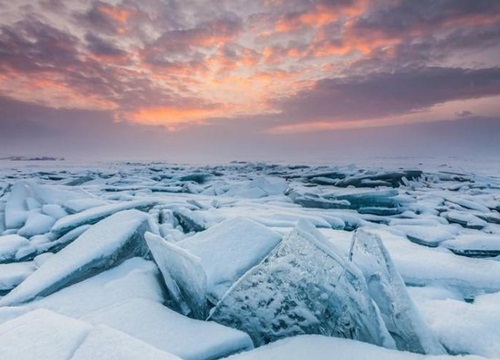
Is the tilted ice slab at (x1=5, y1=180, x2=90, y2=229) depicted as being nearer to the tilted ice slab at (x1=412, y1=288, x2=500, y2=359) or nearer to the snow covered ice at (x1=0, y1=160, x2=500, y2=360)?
the snow covered ice at (x1=0, y1=160, x2=500, y2=360)

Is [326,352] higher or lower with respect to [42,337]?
lower

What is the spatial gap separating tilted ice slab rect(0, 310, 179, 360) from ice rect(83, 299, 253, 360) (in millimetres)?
352

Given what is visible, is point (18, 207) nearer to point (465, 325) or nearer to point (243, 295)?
point (243, 295)

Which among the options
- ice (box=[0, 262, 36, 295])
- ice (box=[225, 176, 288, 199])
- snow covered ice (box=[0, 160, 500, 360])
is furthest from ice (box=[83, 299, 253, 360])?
ice (box=[225, 176, 288, 199])

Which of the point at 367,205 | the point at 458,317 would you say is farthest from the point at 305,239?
the point at 367,205

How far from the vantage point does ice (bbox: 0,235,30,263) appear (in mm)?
2395

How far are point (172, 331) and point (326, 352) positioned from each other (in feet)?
1.82

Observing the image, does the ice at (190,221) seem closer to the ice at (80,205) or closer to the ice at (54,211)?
the ice at (80,205)

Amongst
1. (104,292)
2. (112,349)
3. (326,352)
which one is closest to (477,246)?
(326,352)

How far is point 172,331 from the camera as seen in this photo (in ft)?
4.23

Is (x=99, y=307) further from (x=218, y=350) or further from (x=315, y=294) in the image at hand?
(x=315, y=294)

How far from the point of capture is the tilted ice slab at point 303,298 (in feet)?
4.16

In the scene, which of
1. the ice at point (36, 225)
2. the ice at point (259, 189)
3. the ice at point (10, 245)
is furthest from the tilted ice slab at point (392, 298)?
the ice at point (259, 189)

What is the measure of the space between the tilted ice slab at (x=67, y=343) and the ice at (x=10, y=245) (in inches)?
69.1
